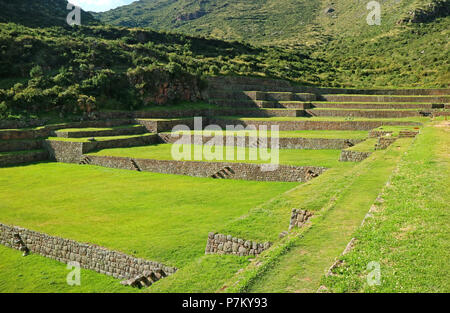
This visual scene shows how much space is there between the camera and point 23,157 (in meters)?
25.3

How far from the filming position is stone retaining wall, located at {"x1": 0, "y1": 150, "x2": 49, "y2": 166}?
2434 cm

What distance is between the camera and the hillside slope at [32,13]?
53584mm

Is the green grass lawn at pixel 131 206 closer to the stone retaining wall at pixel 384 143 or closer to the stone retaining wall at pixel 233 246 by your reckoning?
the stone retaining wall at pixel 233 246

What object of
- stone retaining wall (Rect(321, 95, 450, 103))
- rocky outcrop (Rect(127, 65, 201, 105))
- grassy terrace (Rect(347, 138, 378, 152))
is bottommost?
grassy terrace (Rect(347, 138, 378, 152))

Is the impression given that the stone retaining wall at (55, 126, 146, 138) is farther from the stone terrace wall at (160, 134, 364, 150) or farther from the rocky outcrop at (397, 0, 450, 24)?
the rocky outcrop at (397, 0, 450, 24)

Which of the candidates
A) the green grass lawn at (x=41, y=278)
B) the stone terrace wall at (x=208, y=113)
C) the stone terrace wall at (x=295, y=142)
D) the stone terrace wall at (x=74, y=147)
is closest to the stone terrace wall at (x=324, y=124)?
the stone terrace wall at (x=208, y=113)

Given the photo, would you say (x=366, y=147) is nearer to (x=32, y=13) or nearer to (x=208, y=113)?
(x=208, y=113)

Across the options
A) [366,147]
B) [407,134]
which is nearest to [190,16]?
[407,134]

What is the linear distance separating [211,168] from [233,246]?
1122cm

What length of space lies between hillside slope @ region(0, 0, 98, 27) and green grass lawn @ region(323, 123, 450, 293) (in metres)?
55.1

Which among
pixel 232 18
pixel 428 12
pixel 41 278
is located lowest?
pixel 41 278

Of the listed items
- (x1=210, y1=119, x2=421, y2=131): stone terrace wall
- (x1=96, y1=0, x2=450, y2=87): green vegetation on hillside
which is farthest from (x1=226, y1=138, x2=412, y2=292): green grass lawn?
(x1=96, y1=0, x2=450, y2=87): green vegetation on hillside

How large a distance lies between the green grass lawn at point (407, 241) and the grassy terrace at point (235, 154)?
342 inches
